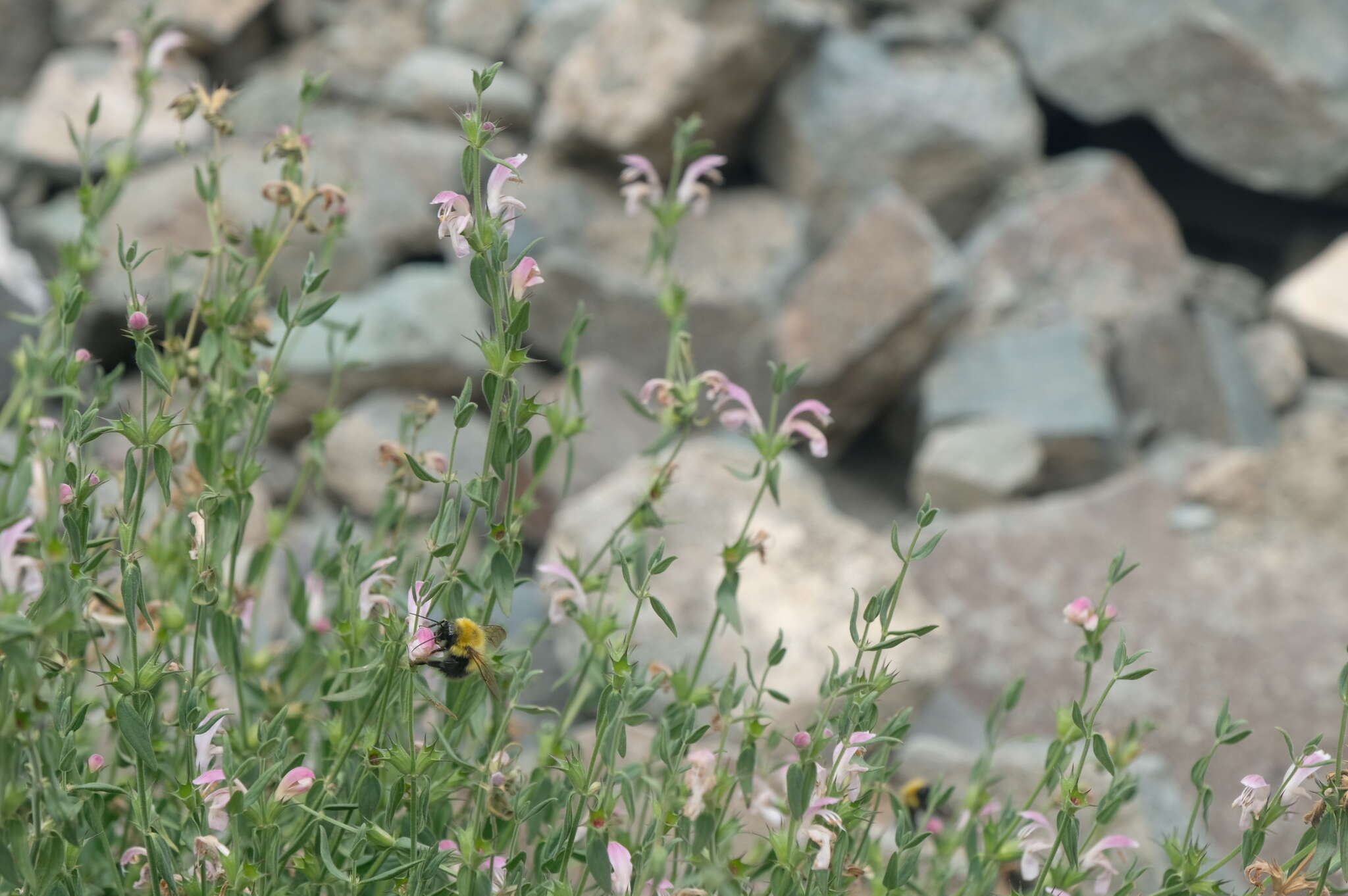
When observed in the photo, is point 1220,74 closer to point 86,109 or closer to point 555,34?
point 555,34

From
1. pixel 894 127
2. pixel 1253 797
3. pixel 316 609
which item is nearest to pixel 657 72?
pixel 894 127

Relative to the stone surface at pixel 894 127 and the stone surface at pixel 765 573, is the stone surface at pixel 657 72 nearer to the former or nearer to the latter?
the stone surface at pixel 894 127

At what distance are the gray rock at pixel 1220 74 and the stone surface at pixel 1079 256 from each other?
1.06 ft

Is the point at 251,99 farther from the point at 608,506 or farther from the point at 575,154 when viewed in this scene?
the point at 608,506

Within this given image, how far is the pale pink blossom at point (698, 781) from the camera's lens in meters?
1.02

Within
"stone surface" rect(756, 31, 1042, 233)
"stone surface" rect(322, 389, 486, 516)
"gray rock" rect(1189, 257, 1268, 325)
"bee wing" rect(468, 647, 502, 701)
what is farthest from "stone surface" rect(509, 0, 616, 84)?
"bee wing" rect(468, 647, 502, 701)

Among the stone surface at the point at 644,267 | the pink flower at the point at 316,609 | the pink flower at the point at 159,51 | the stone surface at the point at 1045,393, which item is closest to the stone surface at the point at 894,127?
the stone surface at the point at 644,267

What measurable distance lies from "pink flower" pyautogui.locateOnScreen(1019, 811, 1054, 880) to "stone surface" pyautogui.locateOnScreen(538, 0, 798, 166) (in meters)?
3.34

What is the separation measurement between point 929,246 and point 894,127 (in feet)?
2.24

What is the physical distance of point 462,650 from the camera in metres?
0.91

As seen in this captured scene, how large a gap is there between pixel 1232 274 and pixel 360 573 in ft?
14.7

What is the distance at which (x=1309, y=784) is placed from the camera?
106 centimetres

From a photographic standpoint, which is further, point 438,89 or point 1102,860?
point 438,89

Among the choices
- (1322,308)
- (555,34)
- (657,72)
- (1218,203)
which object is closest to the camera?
(657,72)
